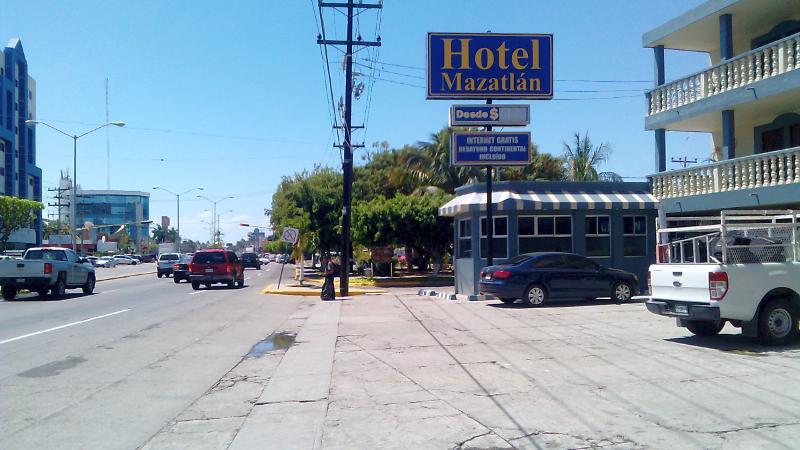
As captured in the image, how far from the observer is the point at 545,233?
965 inches

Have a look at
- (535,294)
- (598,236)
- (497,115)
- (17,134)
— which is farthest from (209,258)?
(17,134)

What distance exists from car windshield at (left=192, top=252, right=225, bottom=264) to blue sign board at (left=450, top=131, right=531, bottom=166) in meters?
14.6

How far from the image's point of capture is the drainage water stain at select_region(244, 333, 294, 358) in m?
12.6

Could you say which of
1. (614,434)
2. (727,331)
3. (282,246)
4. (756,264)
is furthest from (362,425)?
(282,246)

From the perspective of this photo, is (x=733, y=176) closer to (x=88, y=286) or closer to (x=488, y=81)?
(x=488, y=81)

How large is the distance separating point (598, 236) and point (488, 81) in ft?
22.7

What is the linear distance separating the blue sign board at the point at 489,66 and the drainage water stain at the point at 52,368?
15676mm

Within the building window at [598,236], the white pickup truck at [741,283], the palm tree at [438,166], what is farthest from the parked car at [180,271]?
the white pickup truck at [741,283]

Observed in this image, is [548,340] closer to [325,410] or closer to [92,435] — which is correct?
[325,410]

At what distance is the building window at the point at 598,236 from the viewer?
24641 mm

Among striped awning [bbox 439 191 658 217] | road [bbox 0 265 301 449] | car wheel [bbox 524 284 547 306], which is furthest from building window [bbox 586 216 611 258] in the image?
road [bbox 0 265 301 449]

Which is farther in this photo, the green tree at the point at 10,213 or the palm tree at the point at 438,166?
the green tree at the point at 10,213

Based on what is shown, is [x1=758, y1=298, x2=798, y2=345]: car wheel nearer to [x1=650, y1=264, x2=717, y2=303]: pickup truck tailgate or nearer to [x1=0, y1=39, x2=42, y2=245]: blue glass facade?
[x1=650, y1=264, x2=717, y2=303]: pickup truck tailgate

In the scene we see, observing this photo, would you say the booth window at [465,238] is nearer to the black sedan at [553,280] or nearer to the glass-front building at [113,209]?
the black sedan at [553,280]
